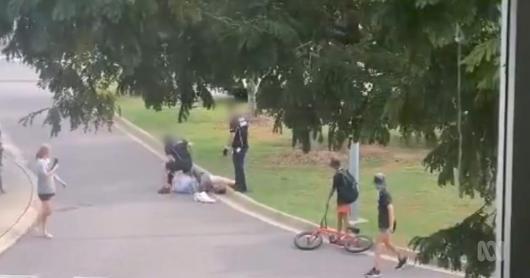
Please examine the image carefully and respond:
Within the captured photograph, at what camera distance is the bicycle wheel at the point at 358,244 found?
1297mm

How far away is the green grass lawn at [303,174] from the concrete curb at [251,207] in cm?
1

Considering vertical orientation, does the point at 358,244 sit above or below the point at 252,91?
below

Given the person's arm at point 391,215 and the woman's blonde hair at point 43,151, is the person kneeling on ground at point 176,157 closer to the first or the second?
the woman's blonde hair at point 43,151

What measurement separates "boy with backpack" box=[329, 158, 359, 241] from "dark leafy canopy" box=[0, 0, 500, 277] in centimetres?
4

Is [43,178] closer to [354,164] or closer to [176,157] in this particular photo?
[176,157]

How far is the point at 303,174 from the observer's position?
130 cm

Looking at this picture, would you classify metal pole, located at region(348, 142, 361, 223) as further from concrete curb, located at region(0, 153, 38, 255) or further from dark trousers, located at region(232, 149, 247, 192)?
concrete curb, located at region(0, 153, 38, 255)

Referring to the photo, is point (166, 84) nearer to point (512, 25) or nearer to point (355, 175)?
point (355, 175)

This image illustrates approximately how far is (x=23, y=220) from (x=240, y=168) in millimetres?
314

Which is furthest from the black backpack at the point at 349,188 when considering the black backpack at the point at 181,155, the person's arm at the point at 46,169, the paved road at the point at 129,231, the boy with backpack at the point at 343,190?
the person's arm at the point at 46,169

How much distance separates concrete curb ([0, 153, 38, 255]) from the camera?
112cm

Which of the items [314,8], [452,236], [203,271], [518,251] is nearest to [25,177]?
[203,271]

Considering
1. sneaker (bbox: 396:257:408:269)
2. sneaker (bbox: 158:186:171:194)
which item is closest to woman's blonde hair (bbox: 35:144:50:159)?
sneaker (bbox: 158:186:171:194)

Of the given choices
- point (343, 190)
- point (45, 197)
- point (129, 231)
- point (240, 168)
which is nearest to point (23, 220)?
point (45, 197)
